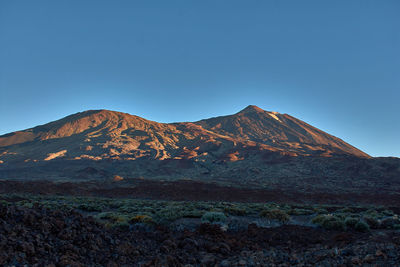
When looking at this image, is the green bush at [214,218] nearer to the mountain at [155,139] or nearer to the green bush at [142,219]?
the green bush at [142,219]

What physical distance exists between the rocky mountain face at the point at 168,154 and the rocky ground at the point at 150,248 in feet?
131

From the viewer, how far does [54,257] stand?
18.4 feet

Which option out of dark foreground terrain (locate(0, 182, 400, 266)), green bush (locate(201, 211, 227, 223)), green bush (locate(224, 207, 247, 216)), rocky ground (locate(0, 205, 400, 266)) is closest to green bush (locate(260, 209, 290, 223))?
dark foreground terrain (locate(0, 182, 400, 266))

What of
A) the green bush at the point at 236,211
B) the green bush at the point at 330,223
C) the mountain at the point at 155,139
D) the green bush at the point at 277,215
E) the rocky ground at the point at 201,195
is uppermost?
the mountain at the point at 155,139

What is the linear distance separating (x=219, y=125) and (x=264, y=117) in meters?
30.7

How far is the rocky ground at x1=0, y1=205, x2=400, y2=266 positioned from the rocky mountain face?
3984cm

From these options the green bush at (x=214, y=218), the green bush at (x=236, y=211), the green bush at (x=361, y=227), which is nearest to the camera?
the green bush at (x=361, y=227)

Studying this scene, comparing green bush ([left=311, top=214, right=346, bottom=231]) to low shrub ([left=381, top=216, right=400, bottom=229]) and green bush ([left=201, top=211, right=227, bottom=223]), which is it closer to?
low shrub ([left=381, top=216, right=400, bottom=229])

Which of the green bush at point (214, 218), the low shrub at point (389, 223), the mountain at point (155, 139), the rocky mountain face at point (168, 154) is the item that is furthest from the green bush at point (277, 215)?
the mountain at point (155, 139)

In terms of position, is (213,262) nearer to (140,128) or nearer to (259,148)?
(259,148)

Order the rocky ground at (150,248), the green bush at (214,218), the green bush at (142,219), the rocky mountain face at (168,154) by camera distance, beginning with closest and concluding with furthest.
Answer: the rocky ground at (150,248) < the green bush at (142,219) < the green bush at (214,218) < the rocky mountain face at (168,154)

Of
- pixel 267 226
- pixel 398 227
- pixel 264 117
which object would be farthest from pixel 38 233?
pixel 264 117

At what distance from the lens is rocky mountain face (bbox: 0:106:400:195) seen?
62625mm

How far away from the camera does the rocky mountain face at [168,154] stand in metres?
62.6
